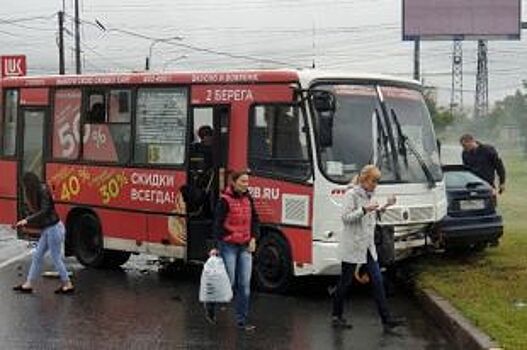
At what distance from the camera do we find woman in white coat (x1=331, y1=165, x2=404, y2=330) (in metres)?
10.1

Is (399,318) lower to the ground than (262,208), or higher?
lower

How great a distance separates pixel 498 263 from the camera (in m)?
13.1

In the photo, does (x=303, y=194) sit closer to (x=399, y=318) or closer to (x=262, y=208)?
(x=262, y=208)

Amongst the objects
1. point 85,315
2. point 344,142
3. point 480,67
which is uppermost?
point 480,67

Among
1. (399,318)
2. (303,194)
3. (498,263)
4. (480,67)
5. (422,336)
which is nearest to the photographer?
(422,336)

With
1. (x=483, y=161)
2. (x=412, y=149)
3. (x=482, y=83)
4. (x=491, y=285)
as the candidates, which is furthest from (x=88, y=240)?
(x=482, y=83)

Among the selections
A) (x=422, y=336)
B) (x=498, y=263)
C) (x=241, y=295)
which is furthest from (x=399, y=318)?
(x=498, y=263)

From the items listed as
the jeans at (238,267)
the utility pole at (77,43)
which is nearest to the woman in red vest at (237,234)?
the jeans at (238,267)

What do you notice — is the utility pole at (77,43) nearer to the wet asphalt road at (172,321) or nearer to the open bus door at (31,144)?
the open bus door at (31,144)

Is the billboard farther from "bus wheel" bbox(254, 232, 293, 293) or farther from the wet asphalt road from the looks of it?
"bus wheel" bbox(254, 232, 293, 293)

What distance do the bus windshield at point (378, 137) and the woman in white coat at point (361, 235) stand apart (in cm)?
150

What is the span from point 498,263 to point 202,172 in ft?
13.1

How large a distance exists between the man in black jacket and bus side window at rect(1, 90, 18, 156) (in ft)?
23.3

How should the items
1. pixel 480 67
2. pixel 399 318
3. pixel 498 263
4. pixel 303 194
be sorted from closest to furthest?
pixel 399 318 → pixel 303 194 → pixel 498 263 → pixel 480 67
